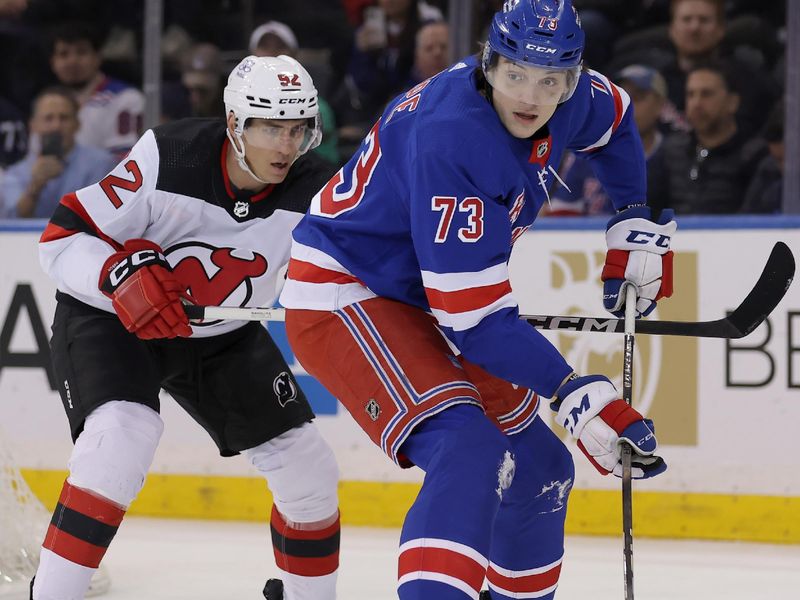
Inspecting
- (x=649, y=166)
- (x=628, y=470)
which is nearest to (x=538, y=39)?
(x=628, y=470)

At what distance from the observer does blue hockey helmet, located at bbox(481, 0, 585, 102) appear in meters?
2.10

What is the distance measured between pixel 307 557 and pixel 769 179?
2.18m

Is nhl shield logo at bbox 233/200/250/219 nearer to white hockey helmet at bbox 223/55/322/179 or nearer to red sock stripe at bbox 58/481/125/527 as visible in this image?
white hockey helmet at bbox 223/55/322/179

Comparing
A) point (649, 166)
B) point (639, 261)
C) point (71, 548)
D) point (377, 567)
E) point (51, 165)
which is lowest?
point (377, 567)

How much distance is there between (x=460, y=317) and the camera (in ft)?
6.79

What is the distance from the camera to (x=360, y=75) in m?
5.03

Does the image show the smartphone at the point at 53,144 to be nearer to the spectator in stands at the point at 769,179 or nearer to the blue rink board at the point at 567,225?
the blue rink board at the point at 567,225

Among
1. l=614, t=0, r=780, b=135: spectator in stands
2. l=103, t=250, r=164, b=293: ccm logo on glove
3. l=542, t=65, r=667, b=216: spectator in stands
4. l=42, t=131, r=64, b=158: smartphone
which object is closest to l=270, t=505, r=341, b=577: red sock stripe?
l=103, t=250, r=164, b=293: ccm logo on glove

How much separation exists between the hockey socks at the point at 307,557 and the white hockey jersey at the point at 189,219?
0.47 meters

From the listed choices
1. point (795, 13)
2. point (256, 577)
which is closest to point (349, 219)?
point (256, 577)

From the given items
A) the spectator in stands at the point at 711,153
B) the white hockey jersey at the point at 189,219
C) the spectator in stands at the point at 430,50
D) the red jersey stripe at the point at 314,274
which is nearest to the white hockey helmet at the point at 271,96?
the white hockey jersey at the point at 189,219

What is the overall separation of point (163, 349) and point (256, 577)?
90 centimetres

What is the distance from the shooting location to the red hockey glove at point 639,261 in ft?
8.26

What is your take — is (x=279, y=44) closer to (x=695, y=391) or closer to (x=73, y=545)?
(x=695, y=391)
